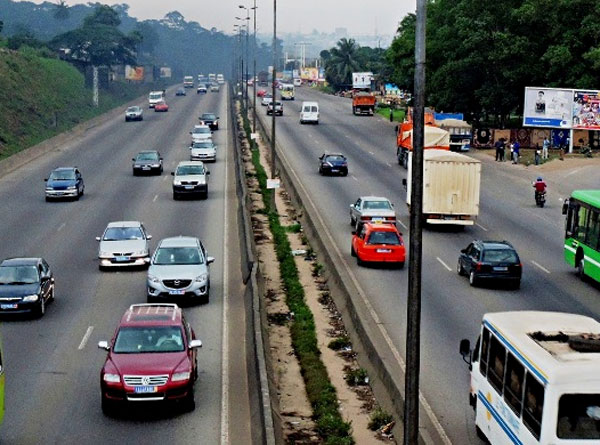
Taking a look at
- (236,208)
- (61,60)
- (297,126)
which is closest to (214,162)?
(236,208)

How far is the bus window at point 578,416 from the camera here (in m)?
13.2

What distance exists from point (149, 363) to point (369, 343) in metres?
5.90

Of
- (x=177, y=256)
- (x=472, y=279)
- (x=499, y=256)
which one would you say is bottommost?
(x=472, y=279)

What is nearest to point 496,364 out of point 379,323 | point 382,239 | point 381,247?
point 379,323

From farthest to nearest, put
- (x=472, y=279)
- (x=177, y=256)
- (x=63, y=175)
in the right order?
(x=63, y=175)
(x=472, y=279)
(x=177, y=256)

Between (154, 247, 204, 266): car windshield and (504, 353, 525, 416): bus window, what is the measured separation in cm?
1514

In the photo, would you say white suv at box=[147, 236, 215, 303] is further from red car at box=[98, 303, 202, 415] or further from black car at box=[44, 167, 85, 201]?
black car at box=[44, 167, 85, 201]

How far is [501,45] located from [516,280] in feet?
168

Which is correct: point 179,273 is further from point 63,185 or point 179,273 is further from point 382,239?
point 63,185

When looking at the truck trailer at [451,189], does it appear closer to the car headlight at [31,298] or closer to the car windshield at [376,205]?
the car windshield at [376,205]

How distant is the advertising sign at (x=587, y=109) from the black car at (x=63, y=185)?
34831mm

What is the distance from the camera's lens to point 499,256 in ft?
105

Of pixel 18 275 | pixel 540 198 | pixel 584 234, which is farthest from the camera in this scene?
pixel 540 198

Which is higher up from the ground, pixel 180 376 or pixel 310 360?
pixel 180 376
